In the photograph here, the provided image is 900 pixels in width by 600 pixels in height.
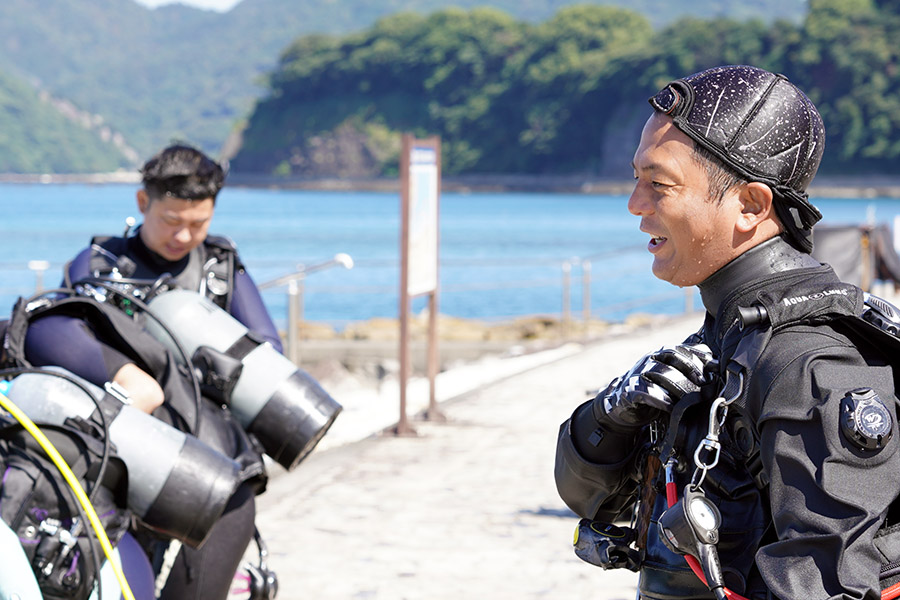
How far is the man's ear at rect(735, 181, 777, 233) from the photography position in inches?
67.7

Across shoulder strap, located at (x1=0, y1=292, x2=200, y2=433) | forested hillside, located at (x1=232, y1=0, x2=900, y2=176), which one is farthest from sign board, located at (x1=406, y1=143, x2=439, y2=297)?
forested hillside, located at (x1=232, y1=0, x2=900, y2=176)

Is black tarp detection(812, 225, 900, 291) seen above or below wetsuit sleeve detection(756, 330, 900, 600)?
below

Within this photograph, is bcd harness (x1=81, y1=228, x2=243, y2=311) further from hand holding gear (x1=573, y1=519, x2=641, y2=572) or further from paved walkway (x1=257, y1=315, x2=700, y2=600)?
hand holding gear (x1=573, y1=519, x2=641, y2=572)

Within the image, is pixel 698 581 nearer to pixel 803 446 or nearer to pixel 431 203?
pixel 803 446

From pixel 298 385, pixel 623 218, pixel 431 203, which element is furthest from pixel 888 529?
pixel 623 218

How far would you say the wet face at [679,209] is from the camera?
1.74 m

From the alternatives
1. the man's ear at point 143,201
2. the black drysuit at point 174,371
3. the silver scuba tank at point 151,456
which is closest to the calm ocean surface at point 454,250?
the man's ear at point 143,201

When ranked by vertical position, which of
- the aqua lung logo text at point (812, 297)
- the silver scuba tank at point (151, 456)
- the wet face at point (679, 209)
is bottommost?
the silver scuba tank at point (151, 456)

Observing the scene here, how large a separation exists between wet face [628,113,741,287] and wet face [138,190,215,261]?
6.77 feet

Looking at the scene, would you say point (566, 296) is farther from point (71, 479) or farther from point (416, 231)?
point (71, 479)

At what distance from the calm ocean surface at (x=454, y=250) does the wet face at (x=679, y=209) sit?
8163 mm

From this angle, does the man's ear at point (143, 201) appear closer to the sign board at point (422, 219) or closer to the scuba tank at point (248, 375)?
the scuba tank at point (248, 375)

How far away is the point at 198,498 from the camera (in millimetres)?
2869

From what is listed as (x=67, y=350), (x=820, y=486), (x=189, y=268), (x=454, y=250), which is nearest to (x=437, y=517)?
(x=189, y=268)
